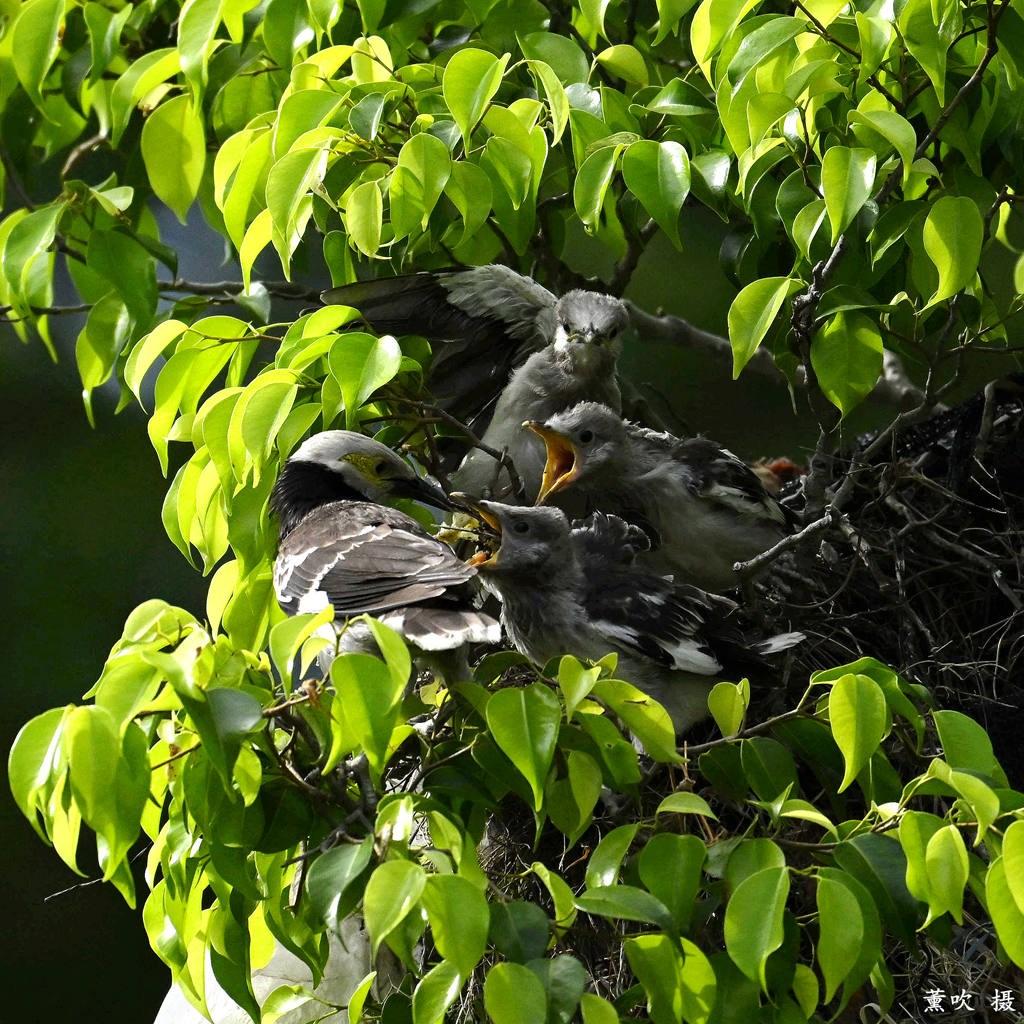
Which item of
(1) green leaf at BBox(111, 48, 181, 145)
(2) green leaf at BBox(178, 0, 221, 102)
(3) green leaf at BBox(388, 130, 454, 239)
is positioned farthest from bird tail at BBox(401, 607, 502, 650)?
(1) green leaf at BBox(111, 48, 181, 145)

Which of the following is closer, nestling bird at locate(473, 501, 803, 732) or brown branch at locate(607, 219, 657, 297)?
nestling bird at locate(473, 501, 803, 732)

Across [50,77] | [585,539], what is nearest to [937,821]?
[585,539]

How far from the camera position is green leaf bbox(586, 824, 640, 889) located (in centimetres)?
89

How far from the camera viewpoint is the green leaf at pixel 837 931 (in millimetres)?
794

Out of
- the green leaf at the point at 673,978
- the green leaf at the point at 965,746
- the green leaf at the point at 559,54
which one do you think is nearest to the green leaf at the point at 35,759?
the green leaf at the point at 673,978

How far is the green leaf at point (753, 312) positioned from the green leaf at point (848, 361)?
71 mm

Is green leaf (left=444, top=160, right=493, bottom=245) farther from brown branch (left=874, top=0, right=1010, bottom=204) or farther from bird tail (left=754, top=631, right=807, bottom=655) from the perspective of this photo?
bird tail (left=754, top=631, right=807, bottom=655)

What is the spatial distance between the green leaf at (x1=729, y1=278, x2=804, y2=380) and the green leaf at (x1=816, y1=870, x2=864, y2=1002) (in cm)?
40

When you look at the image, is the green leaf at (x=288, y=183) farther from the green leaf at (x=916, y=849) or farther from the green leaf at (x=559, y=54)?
the green leaf at (x=916, y=849)

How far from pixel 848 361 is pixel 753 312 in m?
0.11

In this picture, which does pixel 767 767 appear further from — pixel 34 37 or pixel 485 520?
pixel 34 37

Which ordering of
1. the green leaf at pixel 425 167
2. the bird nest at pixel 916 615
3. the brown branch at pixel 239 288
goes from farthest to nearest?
the brown branch at pixel 239 288, the bird nest at pixel 916 615, the green leaf at pixel 425 167

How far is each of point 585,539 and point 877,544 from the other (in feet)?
1.48

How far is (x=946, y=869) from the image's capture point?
0.80 m
